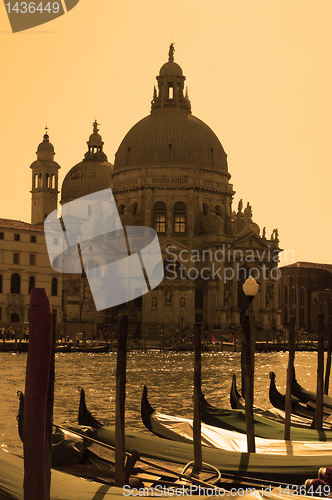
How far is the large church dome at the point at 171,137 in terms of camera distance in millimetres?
69500

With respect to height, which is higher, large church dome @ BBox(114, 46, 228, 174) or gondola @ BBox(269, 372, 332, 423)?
large church dome @ BBox(114, 46, 228, 174)

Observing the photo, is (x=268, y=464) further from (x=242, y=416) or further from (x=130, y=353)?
(x=130, y=353)

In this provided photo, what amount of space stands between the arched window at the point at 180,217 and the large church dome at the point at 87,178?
15958mm

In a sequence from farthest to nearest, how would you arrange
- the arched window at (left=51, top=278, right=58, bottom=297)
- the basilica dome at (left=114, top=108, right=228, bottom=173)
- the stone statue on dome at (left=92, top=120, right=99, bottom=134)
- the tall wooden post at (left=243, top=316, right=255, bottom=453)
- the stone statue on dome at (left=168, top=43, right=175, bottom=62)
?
the stone statue on dome at (left=92, top=120, right=99, bottom=134) → the stone statue on dome at (left=168, top=43, right=175, bottom=62) → the basilica dome at (left=114, top=108, right=228, bottom=173) → the arched window at (left=51, top=278, right=58, bottom=297) → the tall wooden post at (left=243, top=316, right=255, bottom=453)

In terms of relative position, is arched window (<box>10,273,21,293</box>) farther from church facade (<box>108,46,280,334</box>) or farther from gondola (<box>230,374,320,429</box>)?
gondola (<box>230,374,320,429</box>)

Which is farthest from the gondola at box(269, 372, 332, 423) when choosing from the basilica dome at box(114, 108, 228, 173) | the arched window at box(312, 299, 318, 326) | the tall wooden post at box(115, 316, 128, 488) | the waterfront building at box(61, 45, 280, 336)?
the arched window at box(312, 299, 318, 326)

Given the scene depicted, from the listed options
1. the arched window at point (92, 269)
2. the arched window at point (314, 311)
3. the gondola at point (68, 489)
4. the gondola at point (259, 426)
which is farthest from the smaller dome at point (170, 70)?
the gondola at point (68, 489)

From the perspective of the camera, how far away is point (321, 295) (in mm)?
89250

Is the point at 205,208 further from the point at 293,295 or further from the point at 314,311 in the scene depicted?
the point at 314,311

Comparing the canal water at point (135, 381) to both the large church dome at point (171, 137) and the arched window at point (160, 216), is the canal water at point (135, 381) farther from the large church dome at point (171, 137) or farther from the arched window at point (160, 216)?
the large church dome at point (171, 137)

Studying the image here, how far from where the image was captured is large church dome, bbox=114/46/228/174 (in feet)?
228

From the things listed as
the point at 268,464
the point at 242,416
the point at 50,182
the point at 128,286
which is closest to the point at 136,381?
A: the point at 242,416

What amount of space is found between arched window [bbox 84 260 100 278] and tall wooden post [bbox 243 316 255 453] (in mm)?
53189

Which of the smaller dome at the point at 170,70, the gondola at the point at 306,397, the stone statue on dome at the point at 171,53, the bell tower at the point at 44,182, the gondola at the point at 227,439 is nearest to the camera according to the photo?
the gondola at the point at 227,439
